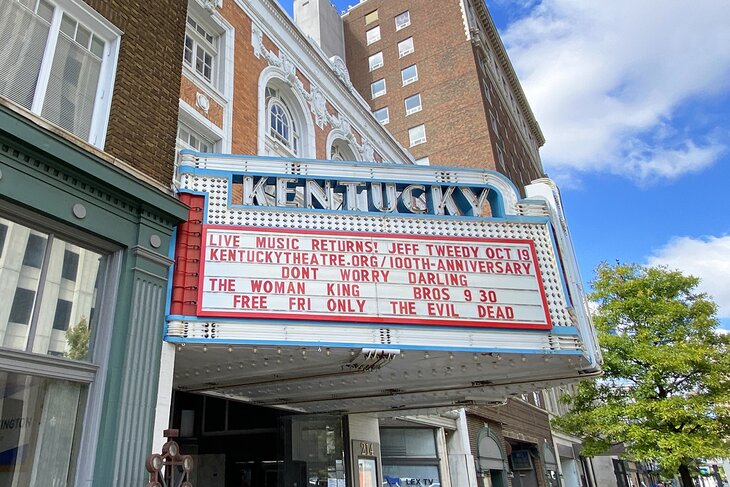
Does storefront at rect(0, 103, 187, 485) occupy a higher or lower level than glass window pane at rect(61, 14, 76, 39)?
lower

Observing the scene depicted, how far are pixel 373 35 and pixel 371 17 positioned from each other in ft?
7.14

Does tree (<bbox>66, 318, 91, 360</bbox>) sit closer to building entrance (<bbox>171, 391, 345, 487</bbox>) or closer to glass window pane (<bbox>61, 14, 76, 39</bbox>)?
glass window pane (<bbox>61, 14, 76, 39</bbox>)

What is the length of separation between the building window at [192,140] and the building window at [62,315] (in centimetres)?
525

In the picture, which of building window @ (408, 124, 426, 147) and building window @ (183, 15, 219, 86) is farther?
building window @ (408, 124, 426, 147)

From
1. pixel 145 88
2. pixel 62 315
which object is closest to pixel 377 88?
pixel 145 88

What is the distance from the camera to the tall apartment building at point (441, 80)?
36781 millimetres

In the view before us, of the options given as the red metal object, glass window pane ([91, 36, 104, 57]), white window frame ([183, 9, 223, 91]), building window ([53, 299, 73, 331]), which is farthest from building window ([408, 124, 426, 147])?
the red metal object

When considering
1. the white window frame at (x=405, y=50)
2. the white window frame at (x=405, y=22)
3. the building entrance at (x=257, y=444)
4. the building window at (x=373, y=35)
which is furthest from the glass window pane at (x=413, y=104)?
the building entrance at (x=257, y=444)

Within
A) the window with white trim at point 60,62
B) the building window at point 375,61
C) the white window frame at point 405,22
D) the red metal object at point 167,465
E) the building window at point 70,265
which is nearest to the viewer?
the red metal object at point 167,465

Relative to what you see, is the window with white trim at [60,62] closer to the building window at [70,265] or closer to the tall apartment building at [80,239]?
the tall apartment building at [80,239]

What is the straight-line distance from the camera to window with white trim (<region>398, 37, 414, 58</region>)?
142 ft

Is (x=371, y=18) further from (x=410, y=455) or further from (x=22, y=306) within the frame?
(x=22, y=306)

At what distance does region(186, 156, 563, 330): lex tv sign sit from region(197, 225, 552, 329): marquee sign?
0.05 feet

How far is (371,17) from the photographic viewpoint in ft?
156
